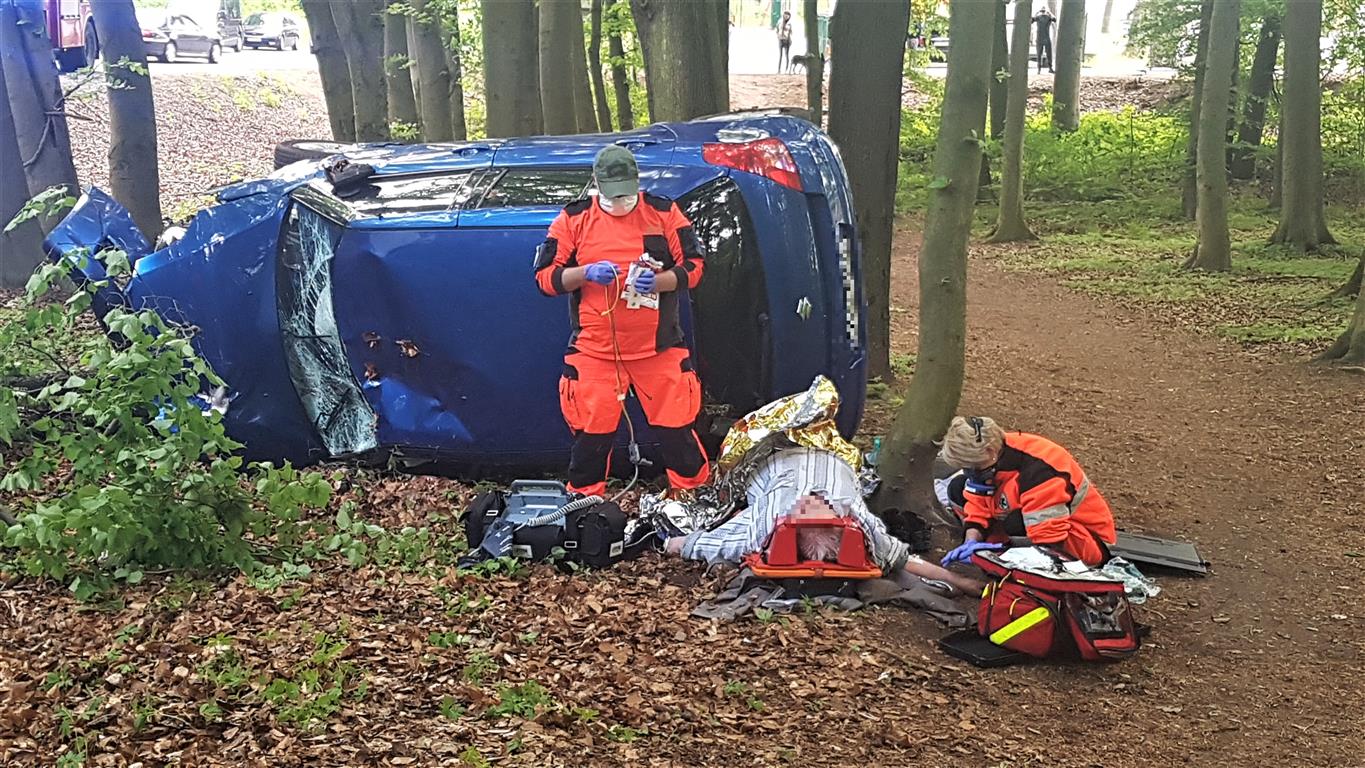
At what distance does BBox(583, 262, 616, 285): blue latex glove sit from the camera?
5844 millimetres

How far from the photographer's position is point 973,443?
17.8ft

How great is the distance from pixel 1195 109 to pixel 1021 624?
16.6 m

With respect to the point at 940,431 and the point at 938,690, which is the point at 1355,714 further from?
the point at 940,431

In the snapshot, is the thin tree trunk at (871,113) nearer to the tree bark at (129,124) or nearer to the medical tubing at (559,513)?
the medical tubing at (559,513)

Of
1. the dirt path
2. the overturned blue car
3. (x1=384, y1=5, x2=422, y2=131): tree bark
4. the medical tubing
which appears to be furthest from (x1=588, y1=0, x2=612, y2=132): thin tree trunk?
the medical tubing

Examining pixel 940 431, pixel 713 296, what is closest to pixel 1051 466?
pixel 940 431

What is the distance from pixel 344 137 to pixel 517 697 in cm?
1192

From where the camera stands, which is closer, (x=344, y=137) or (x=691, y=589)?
(x=691, y=589)

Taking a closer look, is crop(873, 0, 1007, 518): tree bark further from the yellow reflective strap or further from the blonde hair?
the yellow reflective strap

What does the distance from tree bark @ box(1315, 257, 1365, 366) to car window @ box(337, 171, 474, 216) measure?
23.9 ft

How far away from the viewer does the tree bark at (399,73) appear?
16.0m

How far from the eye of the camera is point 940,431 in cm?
630

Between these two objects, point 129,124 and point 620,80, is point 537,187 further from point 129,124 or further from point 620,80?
point 620,80

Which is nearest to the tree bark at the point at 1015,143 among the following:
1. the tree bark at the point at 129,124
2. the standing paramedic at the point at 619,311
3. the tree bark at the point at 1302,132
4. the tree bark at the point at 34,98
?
the tree bark at the point at 1302,132
